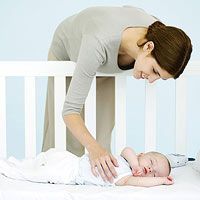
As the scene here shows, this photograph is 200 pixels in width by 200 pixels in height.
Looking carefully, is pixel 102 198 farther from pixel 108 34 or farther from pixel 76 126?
pixel 108 34

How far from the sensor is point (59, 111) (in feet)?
6.59

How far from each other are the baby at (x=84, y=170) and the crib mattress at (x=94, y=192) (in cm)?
4

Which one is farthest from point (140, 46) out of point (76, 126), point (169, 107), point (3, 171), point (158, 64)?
point (169, 107)

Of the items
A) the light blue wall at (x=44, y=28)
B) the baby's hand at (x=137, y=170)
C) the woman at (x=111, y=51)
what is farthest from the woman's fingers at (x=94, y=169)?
the light blue wall at (x=44, y=28)

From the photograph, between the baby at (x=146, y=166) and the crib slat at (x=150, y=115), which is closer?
the baby at (x=146, y=166)

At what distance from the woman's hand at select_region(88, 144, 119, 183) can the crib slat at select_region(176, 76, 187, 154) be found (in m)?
0.49

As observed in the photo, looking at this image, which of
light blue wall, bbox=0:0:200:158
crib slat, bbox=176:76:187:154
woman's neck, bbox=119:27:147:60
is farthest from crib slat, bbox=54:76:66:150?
light blue wall, bbox=0:0:200:158

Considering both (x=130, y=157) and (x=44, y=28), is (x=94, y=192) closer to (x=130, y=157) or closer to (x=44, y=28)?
(x=130, y=157)

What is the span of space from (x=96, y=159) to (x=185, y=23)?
142 centimetres

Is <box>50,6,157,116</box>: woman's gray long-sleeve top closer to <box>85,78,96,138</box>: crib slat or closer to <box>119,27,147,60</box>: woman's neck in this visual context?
A: <box>119,27,147,60</box>: woman's neck

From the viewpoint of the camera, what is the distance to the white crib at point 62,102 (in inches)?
77.4

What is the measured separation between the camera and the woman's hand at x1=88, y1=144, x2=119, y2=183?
1.63 metres

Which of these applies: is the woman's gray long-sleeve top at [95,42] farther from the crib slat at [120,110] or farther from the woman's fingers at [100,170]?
the woman's fingers at [100,170]

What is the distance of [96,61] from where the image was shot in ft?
5.62
